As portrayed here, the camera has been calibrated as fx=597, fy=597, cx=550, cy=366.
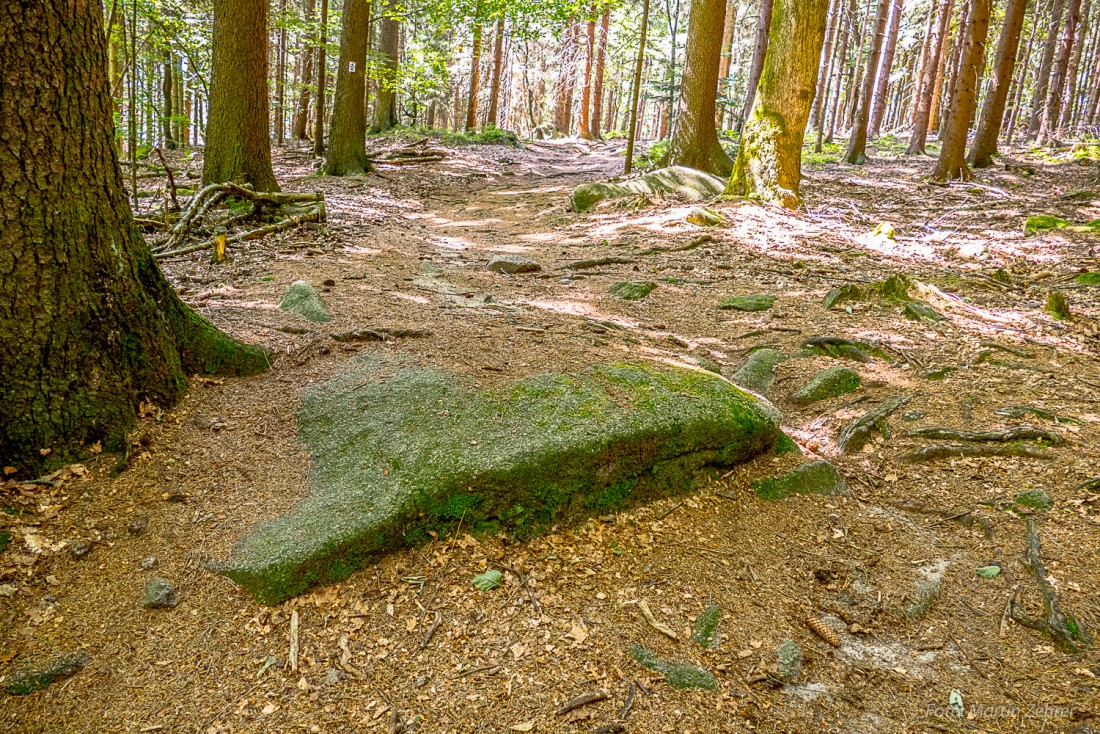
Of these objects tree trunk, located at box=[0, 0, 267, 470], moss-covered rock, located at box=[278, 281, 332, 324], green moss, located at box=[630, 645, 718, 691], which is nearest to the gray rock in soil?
tree trunk, located at box=[0, 0, 267, 470]

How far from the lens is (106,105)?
2873 millimetres

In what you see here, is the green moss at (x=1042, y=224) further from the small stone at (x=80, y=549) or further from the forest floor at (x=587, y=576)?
the small stone at (x=80, y=549)

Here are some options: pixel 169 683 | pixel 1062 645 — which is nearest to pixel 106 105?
pixel 169 683

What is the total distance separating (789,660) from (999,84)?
581 inches

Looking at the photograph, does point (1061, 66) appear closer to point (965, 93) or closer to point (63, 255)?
point (965, 93)

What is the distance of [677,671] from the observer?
233 cm

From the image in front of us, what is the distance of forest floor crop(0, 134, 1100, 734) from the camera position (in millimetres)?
2154

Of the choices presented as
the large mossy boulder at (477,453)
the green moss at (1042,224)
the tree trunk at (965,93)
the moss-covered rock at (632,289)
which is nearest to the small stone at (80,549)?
the large mossy boulder at (477,453)

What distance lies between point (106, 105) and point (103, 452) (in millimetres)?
1663

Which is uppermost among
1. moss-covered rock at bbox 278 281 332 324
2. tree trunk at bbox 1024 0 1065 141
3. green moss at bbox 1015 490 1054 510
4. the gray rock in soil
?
tree trunk at bbox 1024 0 1065 141

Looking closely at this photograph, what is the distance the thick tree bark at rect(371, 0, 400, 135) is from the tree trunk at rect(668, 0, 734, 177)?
273 inches

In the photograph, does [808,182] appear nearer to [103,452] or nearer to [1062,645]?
[1062,645]

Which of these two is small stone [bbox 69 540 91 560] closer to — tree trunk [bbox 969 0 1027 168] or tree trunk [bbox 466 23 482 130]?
tree trunk [bbox 969 0 1027 168]

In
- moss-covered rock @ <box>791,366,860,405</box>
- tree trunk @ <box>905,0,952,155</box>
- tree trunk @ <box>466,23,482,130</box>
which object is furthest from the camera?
tree trunk @ <box>466,23,482,130</box>
